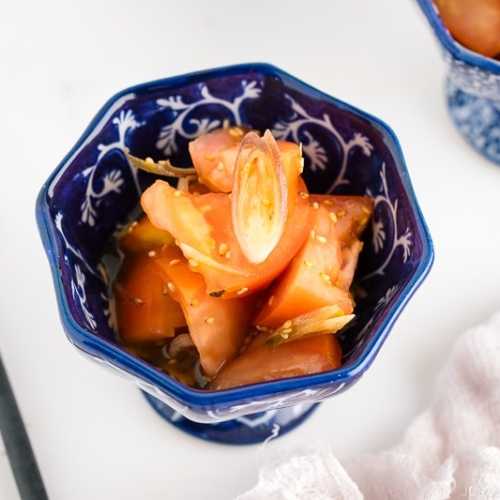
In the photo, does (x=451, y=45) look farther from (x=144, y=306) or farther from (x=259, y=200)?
(x=144, y=306)

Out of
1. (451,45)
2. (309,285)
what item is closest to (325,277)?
(309,285)

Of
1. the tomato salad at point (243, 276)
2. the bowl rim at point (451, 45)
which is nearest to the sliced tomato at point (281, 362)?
the tomato salad at point (243, 276)

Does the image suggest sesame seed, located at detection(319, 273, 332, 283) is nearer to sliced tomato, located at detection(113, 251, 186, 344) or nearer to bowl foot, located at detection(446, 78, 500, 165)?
sliced tomato, located at detection(113, 251, 186, 344)

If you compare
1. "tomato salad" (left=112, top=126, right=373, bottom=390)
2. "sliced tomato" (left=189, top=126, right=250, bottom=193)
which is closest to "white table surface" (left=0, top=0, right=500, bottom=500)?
"tomato salad" (left=112, top=126, right=373, bottom=390)

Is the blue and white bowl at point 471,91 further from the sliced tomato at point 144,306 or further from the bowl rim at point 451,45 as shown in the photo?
the sliced tomato at point 144,306

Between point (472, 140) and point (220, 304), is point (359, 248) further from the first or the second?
point (472, 140)

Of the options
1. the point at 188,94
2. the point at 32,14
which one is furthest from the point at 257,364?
the point at 32,14

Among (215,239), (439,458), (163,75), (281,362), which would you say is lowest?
(439,458)
